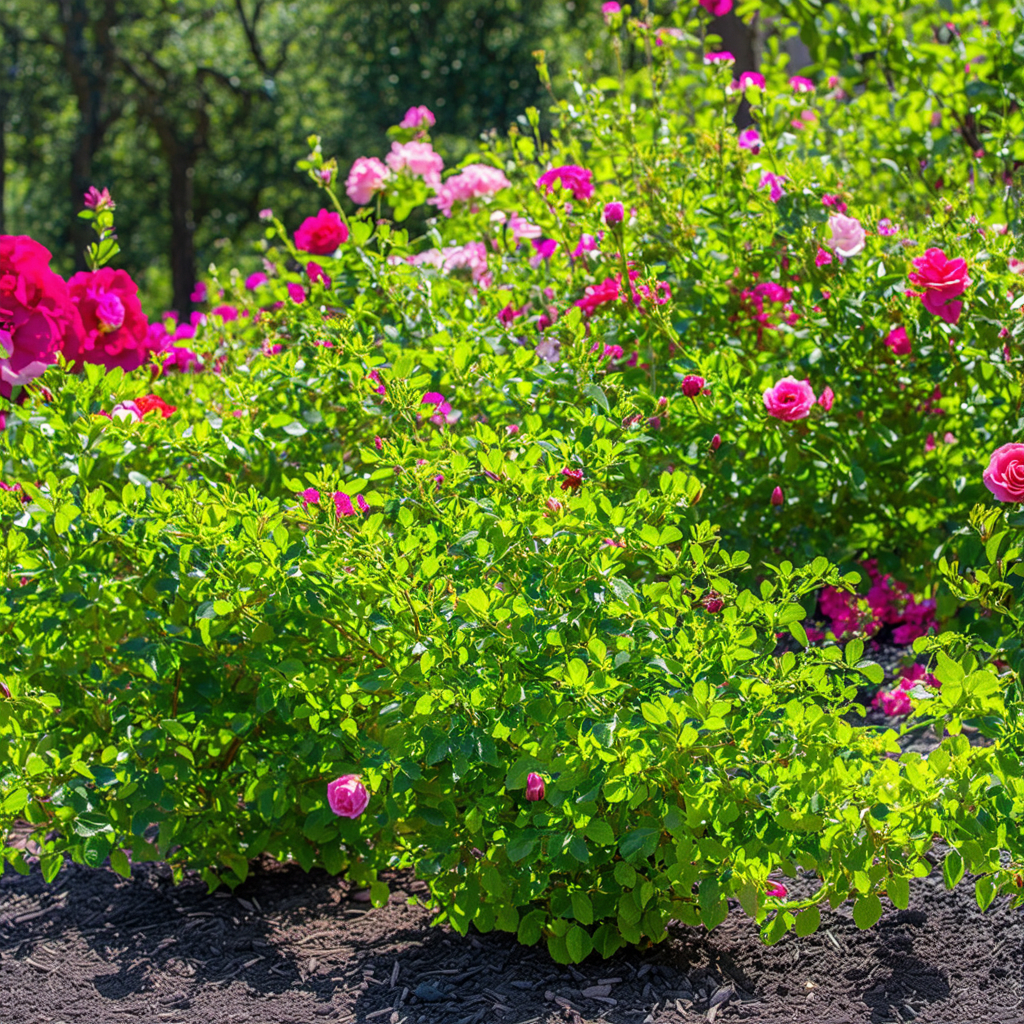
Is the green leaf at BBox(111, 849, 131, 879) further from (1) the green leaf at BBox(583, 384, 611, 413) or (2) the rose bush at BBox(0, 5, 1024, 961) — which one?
(1) the green leaf at BBox(583, 384, 611, 413)

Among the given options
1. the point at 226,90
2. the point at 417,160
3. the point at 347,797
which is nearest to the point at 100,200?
the point at 417,160

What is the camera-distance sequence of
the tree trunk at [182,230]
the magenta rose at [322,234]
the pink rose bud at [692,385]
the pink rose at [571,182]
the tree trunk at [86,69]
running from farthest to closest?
the tree trunk at [182,230] < the tree trunk at [86,69] < the magenta rose at [322,234] < the pink rose at [571,182] < the pink rose bud at [692,385]

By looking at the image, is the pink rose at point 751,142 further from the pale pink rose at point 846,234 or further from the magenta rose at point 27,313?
the magenta rose at point 27,313

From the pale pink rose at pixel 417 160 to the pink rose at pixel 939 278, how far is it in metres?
1.82

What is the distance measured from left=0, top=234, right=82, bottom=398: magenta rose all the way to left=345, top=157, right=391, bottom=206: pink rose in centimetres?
113

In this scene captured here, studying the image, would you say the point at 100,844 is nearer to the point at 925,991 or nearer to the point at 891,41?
the point at 925,991

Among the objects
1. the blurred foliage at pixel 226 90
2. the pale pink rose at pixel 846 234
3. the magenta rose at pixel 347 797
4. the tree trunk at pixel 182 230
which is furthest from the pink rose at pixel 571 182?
the tree trunk at pixel 182 230

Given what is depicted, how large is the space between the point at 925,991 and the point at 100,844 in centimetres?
163

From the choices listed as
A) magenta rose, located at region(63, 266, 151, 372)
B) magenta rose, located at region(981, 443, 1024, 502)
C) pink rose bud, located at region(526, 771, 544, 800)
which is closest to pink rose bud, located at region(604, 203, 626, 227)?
magenta rose, located at region(981, 443, 1024, 502)

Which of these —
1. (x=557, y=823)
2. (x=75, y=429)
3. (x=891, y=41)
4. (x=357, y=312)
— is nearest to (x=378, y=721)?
(x=557, y=823)

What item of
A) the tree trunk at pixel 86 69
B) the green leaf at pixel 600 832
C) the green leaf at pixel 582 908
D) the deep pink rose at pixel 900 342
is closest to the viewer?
the green leaf at pixel 600 832

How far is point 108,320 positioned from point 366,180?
107cm

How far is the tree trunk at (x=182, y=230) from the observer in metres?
18.4

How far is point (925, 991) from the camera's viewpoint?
2156 mm
